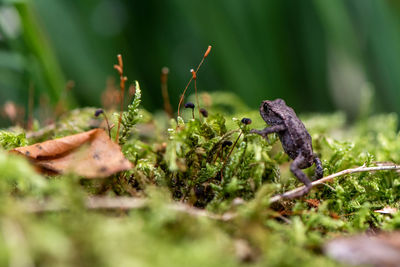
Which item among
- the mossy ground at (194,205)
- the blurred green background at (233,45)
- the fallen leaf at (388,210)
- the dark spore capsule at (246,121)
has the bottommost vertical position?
the mossy ground at (194,205)

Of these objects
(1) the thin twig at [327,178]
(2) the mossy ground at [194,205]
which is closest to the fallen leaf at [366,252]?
(2) the mossy ground at [194,205]

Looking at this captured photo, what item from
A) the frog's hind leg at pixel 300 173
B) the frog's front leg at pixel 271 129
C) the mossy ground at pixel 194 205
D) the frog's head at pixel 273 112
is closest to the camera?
the mossy ground at pixel 194 205

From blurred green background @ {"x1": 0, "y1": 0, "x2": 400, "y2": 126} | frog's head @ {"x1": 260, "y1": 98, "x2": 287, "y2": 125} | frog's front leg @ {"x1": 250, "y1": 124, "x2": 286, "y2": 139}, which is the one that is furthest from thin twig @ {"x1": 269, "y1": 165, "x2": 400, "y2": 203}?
blurred green background @ {"x1": 0, "y1": 0, "x2": 400, "y2": 126}

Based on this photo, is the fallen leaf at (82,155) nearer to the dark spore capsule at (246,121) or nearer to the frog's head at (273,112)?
the dark spore capsule at (246,121)

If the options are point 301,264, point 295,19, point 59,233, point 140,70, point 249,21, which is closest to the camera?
point 59,233

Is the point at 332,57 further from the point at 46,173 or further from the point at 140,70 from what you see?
the point at 46,173

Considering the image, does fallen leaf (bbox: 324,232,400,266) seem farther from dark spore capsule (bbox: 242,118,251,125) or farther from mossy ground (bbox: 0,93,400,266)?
dark spore capsule (bbox: 242,118,251,125)

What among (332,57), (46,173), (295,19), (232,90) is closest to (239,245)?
(46,173)
